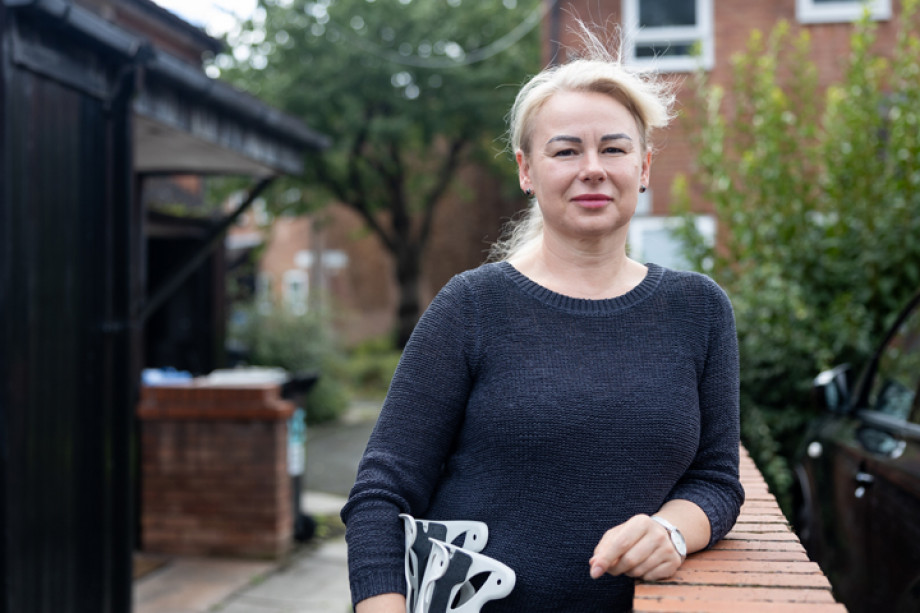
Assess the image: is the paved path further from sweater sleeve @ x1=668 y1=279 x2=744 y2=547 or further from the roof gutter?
sweater sleeve @ x1=668 y1=279 x2=744 y2=547

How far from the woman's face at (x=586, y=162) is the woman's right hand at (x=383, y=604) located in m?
0.74

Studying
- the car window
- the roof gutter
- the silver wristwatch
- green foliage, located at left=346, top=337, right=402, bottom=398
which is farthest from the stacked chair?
green foliage, located at left=346, top=337, right=402, bottom=398

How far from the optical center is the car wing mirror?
360 centimetres

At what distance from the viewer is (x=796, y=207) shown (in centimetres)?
580

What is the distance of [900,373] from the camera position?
341 centimetres

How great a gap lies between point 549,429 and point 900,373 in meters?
2.36

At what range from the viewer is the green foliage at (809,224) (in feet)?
17.0

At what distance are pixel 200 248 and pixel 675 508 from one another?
5703 millimetres

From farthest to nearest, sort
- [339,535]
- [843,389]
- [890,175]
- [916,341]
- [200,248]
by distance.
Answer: [200,248]
[339,535]
[890,175]
[843,389]
[916,341]

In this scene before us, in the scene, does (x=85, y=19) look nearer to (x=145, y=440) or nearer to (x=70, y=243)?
(x=70, y=243)

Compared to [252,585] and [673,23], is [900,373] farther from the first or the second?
[673,23]

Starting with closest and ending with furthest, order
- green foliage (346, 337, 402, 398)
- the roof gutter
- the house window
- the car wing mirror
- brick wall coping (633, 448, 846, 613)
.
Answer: brick wall coping (633, 448, 846, 613)
the roof gutter
the car wing mirror
the house window
green foliage (346, 337, 402, 398)

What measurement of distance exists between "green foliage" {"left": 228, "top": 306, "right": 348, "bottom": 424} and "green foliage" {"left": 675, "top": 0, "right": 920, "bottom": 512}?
646 centimetres

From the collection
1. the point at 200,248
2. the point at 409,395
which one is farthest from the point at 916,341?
the point at 200,248
